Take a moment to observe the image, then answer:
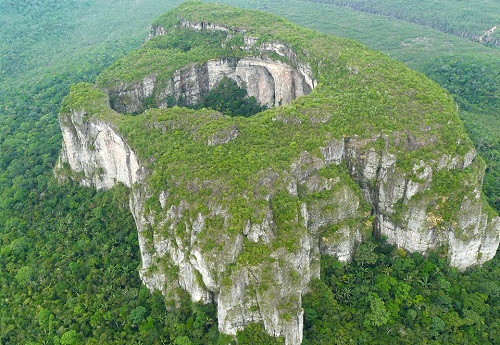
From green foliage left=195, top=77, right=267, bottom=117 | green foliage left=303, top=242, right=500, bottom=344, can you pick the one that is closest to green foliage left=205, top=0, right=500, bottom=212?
green foliage left=303, top=242, right=500, bottom=344

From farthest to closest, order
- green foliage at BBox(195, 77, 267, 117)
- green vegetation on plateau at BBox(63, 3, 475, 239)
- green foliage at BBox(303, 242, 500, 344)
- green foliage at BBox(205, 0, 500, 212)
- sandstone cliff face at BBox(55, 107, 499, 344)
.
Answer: green foliage at BBox(205, 0, 500, 212) < green foliage at BBox(195, 77, 267, 117) < green vegetation on plateau at BBox(63, 3, 475, 239) < green foliage at BBox(303, 242, 500, 344) < sandstone cliff face at BBox(55, 107, 499, 344)

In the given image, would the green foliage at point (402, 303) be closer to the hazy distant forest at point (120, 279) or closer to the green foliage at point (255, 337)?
the hazy distant forest at point (120, 279)

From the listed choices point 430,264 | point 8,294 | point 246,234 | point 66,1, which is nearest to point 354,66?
point 430,264

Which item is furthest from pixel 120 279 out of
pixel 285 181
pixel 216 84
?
pixel 216 84

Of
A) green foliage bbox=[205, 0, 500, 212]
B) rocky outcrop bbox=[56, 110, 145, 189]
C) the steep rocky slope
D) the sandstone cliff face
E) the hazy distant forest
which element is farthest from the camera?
green foliage bbox=[205, 0, 500, 212]

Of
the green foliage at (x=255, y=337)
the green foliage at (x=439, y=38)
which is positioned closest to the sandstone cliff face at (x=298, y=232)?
the green foliage at (x=255, y=337)

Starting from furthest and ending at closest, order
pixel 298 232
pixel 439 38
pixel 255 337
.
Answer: pixel 439 38, pixel 298 232, pixel 255 337

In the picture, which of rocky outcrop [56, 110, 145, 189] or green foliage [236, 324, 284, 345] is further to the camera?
rocky outcrop [56, 110, 145, 189]

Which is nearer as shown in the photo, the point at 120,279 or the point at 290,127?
the point at 120,279

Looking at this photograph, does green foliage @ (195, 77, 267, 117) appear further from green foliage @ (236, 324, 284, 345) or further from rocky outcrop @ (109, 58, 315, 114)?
green foliage @ (236, 324, 284, 345)

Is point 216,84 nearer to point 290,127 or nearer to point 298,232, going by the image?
point 290,127
